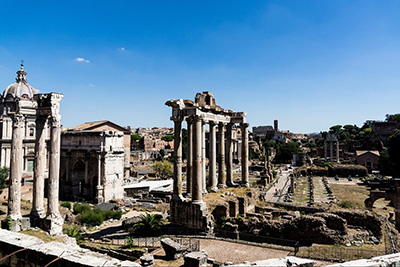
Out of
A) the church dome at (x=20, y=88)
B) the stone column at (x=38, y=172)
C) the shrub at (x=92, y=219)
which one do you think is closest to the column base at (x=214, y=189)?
the shrub at (x=92, y=219)

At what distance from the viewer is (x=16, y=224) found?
14297mm

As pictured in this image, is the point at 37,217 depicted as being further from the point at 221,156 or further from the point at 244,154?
the point at 244,154

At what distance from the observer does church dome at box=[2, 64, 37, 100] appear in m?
50.1

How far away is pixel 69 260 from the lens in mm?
7523

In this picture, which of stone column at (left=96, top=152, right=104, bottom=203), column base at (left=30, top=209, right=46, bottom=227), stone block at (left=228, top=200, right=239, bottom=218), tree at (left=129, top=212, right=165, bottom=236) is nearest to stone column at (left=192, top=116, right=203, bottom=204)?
Result: stone block at (left=228, top=200, right=239, bottom=218)

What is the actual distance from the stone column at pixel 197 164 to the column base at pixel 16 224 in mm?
9171

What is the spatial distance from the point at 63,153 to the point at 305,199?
110ft

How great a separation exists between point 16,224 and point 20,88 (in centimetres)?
4521

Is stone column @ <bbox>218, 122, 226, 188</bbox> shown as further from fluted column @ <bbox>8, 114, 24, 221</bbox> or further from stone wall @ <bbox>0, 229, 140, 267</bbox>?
stone wall @ <bbox>0, 229, 140, 267</bbox>

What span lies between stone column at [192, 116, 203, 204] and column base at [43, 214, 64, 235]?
755cm

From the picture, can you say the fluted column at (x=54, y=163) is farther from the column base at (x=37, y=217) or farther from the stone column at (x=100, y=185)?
the stone column at (x=100, y=185)

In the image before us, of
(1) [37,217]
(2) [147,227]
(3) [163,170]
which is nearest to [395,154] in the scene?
(3) [163,170]

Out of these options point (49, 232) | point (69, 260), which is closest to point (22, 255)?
point (69, 260)

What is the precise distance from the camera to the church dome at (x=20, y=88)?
50094 mm
